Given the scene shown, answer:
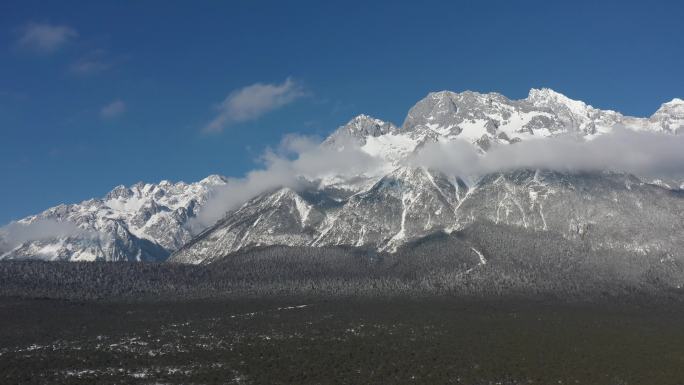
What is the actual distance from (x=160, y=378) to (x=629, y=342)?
129521mm

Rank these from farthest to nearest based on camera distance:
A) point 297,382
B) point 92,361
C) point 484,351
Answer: point 484,351
point 92,361
point 297,382

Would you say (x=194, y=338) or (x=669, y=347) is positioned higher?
(x=194, y=338)

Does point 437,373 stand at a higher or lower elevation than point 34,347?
lower

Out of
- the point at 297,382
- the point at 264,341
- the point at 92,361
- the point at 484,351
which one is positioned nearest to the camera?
the point at 297,382

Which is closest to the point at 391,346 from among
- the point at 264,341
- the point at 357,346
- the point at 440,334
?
the point at 357,346

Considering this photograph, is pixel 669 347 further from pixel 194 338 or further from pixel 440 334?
pixel 194 338

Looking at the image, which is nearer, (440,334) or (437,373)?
(437,373)

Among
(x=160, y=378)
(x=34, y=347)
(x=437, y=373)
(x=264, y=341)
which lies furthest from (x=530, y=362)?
(x=34, y=347)

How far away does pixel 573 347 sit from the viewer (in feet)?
595

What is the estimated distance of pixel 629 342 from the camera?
188 m

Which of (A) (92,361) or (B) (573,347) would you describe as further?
(B) (573,347)

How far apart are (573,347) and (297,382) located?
8188 cm

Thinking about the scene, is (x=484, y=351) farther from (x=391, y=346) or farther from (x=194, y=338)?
(x=194, y=338)

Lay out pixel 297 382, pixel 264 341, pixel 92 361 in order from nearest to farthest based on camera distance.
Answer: pixel 297 382, pixel 92 361, pixel 264 341
